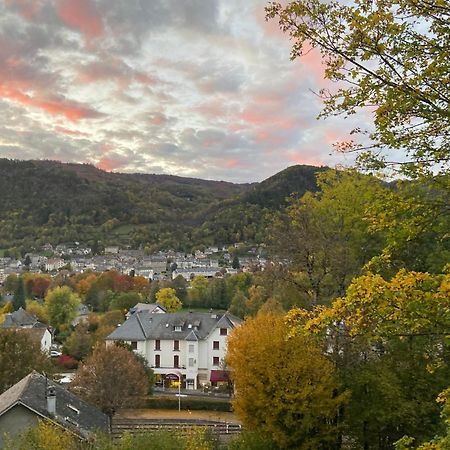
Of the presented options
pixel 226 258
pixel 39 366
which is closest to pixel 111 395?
pixel 39 366

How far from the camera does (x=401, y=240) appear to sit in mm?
7676

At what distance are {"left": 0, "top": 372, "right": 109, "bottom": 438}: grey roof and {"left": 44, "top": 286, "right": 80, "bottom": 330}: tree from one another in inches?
1951

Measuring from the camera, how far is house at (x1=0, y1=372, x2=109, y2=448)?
70.5 feet

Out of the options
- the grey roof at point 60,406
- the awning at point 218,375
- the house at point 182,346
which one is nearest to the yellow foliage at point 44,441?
the grey roof at point 60,406

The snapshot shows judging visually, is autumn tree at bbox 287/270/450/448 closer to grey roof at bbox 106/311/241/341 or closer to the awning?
the awning

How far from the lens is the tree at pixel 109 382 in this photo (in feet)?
104

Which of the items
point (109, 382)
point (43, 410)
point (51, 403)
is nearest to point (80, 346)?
point (109, 382)

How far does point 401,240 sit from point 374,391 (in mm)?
11165

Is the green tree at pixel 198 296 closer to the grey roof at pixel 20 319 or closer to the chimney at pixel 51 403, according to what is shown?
the grey roof at pixel 20 319

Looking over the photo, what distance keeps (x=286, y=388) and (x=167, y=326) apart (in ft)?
116

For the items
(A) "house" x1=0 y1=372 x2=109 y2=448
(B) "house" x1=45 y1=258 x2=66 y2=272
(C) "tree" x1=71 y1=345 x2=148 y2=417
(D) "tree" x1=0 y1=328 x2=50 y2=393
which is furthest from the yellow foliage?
(B) "house" x1=45 y1=258 x2=66 y2=272

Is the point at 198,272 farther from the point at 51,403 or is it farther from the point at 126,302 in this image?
the point at 51,403

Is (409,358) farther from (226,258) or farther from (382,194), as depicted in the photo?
(226,258)

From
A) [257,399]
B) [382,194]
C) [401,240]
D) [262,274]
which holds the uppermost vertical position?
[382,194]
